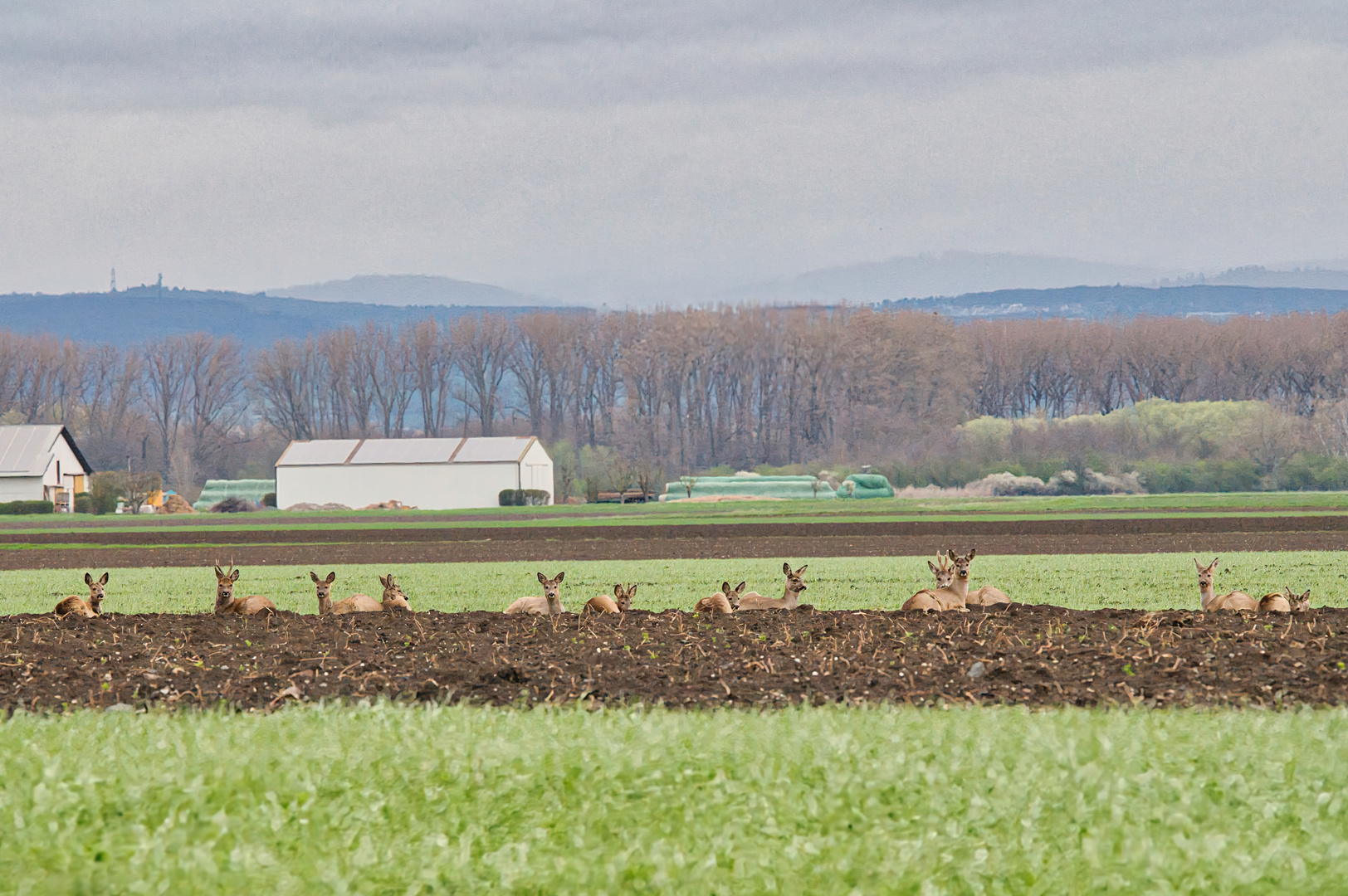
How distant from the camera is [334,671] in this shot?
373 inches

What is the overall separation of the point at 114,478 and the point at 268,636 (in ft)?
226

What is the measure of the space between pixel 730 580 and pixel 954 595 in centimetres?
825

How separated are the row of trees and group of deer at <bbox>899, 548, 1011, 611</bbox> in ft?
299

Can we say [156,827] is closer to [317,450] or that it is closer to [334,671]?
[334,671]

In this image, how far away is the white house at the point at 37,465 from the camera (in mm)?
76250

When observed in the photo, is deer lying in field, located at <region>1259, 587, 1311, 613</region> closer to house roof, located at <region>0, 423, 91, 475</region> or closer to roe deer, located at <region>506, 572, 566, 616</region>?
roe deer, located at <region>506, 572, 566, 616</region>

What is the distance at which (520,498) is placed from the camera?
256 feet

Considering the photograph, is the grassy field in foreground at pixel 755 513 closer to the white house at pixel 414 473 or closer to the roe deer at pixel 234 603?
the white house at pixel 414 473

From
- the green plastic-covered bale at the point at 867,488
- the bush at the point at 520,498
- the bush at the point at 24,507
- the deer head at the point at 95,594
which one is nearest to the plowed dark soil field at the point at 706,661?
the deer head at the point at 95,594

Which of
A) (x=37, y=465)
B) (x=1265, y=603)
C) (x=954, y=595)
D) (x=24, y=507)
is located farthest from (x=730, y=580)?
(x=37, y=465)

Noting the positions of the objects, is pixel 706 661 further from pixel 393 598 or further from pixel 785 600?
pixel 393 598

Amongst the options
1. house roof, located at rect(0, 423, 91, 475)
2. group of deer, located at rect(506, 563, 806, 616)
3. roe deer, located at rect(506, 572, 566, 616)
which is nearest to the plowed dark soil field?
roe deer, located at rect(506, 572, 566, 616)

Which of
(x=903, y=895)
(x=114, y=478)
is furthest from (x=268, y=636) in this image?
(x=114, y=478)

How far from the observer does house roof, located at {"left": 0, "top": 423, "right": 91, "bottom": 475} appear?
7619cm
